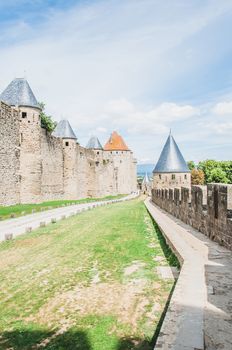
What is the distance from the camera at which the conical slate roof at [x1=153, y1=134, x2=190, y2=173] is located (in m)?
40.0

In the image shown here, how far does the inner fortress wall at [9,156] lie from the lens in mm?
22828

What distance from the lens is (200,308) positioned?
3566 millimetres

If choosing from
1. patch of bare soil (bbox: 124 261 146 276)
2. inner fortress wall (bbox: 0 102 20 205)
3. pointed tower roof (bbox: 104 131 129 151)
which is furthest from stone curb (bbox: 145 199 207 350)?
pointed tower roof (bbox: 104 131 129 151)

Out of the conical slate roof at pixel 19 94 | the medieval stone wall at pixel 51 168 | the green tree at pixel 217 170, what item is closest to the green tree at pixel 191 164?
the green tree at pixel 217 170

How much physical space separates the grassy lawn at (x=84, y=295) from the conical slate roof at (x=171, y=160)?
31.9 meters

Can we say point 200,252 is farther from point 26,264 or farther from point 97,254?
point 26,264

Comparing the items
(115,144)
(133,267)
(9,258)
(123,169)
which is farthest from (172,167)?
(133,267)

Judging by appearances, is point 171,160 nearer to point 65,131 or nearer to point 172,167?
point 172,167

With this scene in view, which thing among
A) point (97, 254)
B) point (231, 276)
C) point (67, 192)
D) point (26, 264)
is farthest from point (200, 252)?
point (67, 192)

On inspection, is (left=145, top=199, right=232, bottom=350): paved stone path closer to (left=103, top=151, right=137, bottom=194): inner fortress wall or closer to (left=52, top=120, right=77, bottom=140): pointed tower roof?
(left=52, top=120, right=77, bottom=140): pointed tower roof

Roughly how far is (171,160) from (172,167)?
2.81 feet

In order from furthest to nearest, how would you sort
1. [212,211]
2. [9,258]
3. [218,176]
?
[218,176]
[212,211]
[9,258]

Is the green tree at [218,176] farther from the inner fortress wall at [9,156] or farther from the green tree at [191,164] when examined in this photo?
the inner fortress wall at [9,156]

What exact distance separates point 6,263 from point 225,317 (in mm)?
5359
